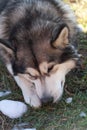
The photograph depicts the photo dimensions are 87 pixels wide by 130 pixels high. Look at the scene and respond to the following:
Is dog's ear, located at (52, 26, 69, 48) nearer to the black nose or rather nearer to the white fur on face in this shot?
the white fur on face

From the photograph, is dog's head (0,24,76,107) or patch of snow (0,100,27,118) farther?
patch of snow (0,100,27,118)

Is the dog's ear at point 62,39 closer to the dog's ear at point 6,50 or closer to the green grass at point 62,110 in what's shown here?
the dog's ear at point 6,50

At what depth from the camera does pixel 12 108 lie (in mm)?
3625

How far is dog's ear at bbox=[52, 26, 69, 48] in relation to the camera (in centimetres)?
331

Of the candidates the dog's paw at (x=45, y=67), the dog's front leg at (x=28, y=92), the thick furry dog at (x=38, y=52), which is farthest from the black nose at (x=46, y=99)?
the dog's paw at (x=45, y=67)

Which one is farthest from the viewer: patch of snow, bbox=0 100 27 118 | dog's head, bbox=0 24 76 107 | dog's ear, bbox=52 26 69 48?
patch of snow, bbox=0 100 27 118

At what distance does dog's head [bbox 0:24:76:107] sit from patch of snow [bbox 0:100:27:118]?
237mm

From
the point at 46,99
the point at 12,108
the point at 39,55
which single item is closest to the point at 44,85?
the point at 46,99

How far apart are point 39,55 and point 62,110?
617 millimetres

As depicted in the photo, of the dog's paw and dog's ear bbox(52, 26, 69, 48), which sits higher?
dog's ear bbox(52, 26, 69, 48)

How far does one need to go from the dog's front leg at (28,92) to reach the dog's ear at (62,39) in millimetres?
481

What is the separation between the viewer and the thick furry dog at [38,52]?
3.43m

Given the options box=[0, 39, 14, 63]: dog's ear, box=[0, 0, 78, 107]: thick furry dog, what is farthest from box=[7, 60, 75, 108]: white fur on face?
box=[0, 39, 14, 63]: dog's ear

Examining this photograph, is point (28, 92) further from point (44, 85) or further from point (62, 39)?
point (62, 39)
